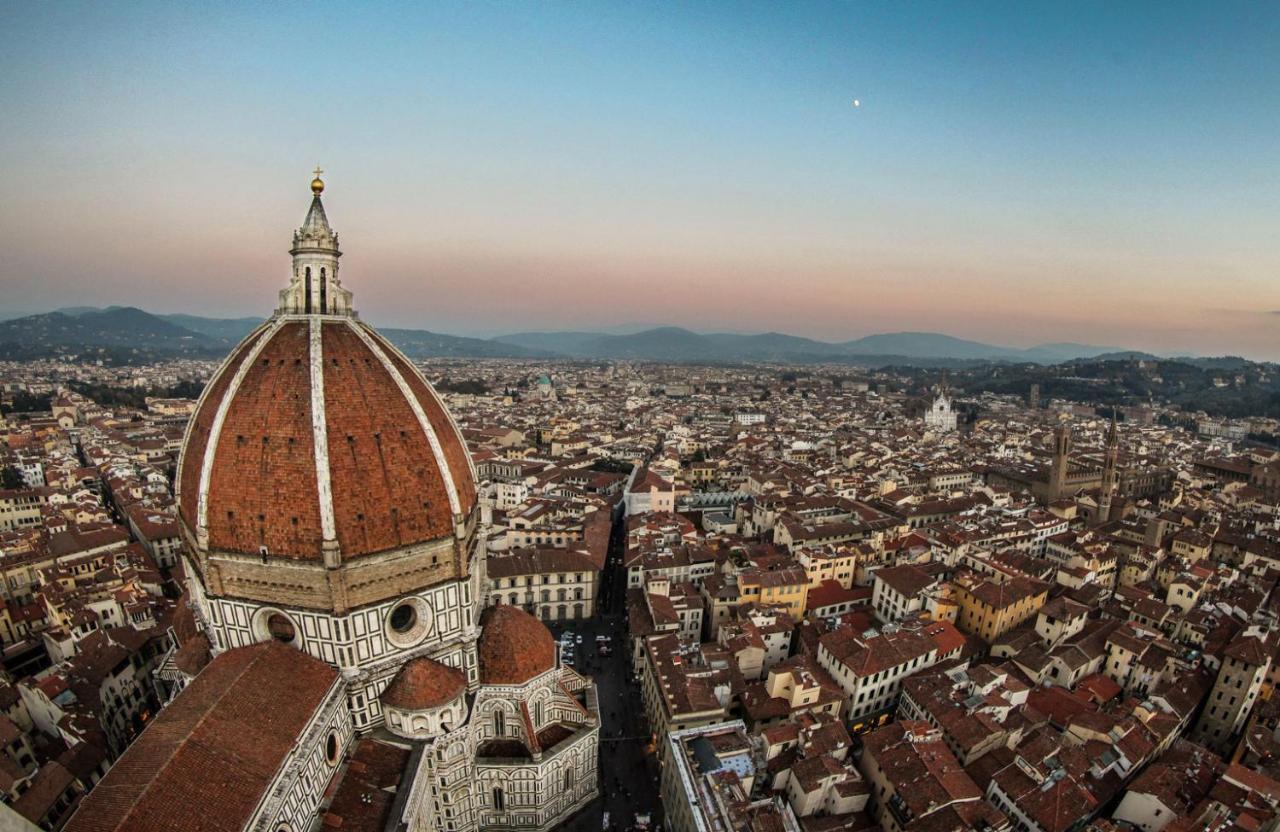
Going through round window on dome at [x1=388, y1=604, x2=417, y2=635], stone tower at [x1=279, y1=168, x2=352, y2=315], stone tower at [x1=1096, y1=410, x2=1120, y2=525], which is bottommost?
stone tower at [x1=1096, y1=410, x2=1120, y2=525]

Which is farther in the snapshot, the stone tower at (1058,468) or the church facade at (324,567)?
the stone tower at (1058,468)

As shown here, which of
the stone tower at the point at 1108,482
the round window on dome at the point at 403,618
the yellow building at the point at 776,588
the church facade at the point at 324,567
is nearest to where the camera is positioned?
the church facade at the point at 324,567

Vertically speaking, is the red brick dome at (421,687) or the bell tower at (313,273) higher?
the bell tower at (313,273)

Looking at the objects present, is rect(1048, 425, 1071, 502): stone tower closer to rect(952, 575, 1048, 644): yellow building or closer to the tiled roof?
rect(952, 575, 1048, 644): yellow building

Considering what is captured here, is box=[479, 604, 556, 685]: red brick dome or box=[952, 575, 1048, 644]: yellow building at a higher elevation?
box=[479, 604, 556, 685]: red brick dome

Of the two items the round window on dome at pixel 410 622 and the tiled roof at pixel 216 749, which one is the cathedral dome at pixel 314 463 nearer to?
the round window on dome at pixel 410 622

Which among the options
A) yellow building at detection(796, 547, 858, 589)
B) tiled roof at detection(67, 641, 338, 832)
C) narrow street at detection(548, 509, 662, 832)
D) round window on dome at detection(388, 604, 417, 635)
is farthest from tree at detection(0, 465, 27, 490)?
yellow building at detection(796, 547, 858, 589)

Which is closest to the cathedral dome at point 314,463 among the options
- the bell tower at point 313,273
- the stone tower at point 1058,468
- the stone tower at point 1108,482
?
the bell tower at point 313,273
